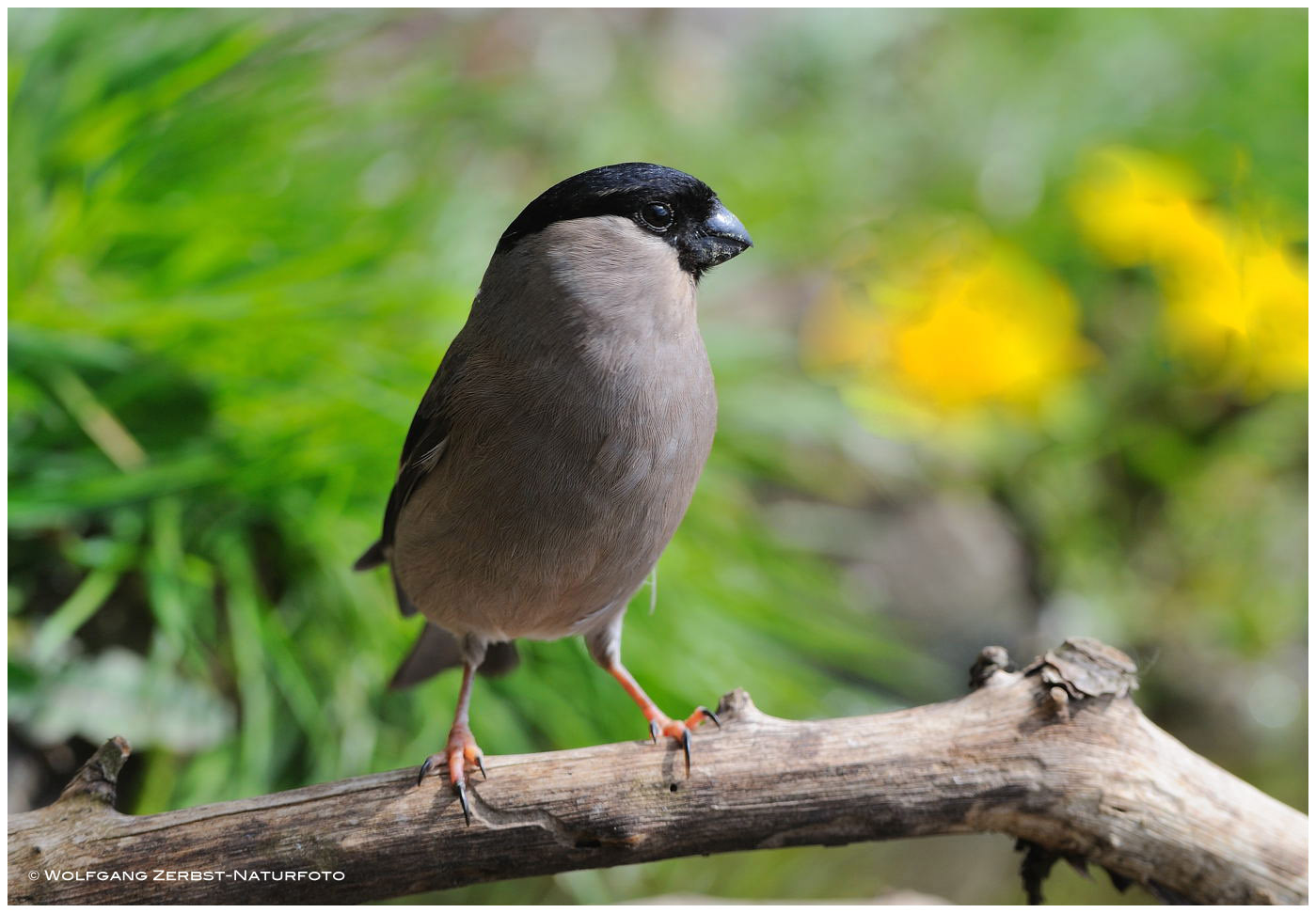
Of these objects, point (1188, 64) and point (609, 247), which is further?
point (1188, 64)

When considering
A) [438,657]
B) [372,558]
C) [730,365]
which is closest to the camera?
[372,558]

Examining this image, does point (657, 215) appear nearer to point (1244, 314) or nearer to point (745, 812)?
point (745, 812)

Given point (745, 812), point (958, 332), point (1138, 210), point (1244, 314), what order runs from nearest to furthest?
point (745, 812)
point (1244, 314)
point (958, 332)
point (1138, 210)

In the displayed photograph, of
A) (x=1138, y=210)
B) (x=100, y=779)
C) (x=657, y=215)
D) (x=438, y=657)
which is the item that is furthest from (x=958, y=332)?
(x=100, y=779)

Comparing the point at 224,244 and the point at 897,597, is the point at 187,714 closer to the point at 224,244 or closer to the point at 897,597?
the point at 224,244

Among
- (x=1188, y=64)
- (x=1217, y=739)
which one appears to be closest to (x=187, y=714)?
(x=1217, y=739)

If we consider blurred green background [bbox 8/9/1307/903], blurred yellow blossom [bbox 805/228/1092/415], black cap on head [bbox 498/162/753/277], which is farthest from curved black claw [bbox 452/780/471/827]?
blurred yellow blossom [bbox 805/228/1092/415]

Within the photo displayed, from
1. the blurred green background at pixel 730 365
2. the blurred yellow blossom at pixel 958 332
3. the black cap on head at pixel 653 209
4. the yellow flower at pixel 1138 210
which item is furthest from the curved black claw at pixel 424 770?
the yellow flower at pixel 1138 210

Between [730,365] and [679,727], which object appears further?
[730,365]
